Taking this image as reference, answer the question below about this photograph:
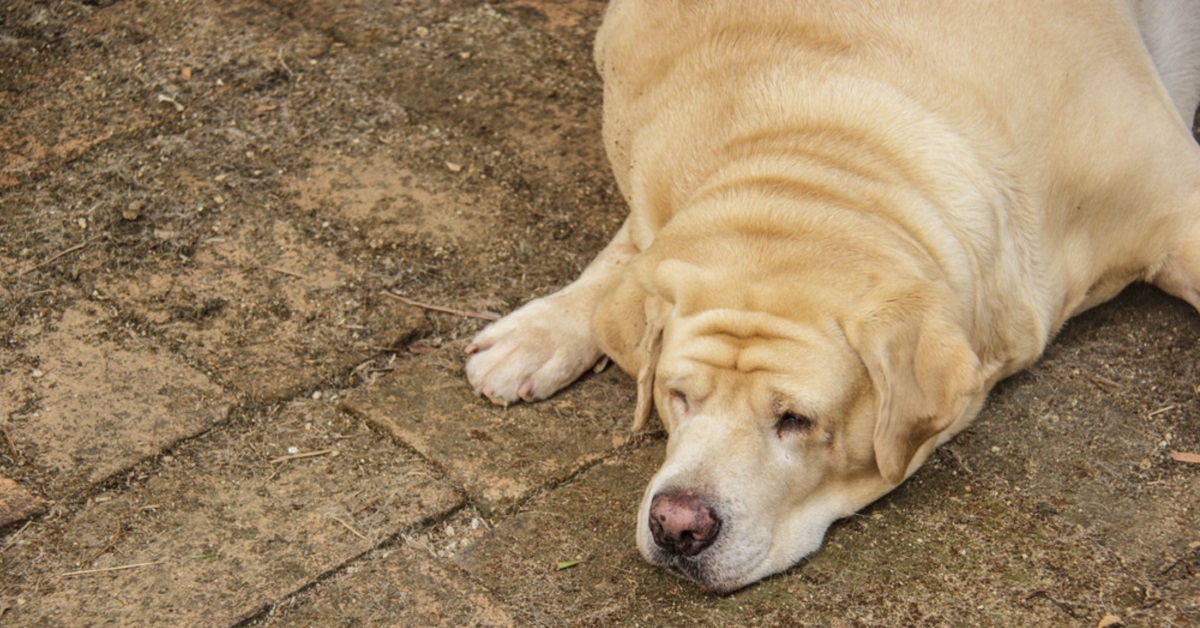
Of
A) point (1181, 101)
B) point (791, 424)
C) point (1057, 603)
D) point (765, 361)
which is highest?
point (765, 361)

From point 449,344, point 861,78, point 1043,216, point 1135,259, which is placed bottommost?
point 449,344

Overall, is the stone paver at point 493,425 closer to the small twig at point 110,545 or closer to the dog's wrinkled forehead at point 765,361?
the dog's wrinkled forehead at point 765,361

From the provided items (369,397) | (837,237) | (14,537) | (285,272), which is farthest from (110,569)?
(837,237)

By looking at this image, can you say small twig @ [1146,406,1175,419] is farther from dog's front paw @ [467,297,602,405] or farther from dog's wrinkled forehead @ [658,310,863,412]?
dog's front paw @ [467,297,602,405]

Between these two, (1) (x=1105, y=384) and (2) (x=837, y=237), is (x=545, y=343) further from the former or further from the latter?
(1) (x=1105, y=384)

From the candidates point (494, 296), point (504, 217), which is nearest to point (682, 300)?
point (494, 296)

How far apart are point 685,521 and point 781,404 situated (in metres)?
0.31

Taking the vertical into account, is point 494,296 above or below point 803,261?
below

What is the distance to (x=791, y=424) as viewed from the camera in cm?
270

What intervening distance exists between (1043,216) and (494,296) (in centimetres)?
148

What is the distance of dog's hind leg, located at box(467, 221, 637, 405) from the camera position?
3.32 metres

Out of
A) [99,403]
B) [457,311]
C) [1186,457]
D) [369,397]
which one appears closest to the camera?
[1186,457]

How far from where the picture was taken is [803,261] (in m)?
2.69

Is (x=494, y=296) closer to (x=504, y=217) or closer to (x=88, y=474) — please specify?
(x=504, y=217)
